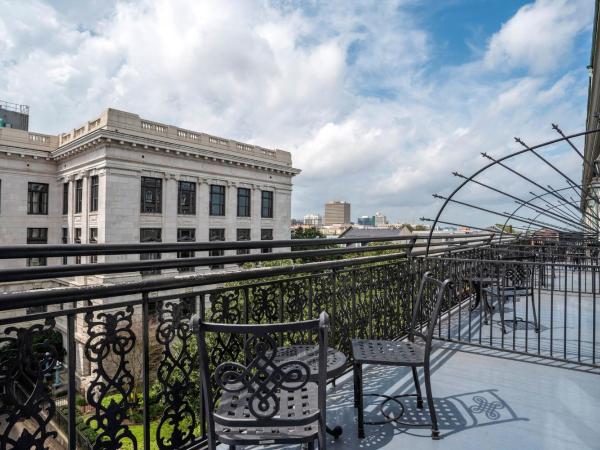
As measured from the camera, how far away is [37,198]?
30.5 m

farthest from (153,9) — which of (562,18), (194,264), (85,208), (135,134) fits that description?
(85,208)

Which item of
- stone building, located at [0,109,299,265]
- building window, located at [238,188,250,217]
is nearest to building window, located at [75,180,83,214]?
stone building, located at [0,109,299,265]

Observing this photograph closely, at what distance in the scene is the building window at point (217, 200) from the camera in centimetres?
3297

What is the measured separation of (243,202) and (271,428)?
34.7 meters

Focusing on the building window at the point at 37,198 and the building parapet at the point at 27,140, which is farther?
the building window at the point at 37,198

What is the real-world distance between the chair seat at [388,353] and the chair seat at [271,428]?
842 mm

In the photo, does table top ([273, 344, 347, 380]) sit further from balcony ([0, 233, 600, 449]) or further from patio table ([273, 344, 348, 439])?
balcony ([0, 233, 600, 449])

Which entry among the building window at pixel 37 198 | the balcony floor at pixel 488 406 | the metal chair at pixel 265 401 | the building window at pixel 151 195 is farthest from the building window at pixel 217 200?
the metal chair at pixel 265 401

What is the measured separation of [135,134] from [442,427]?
1137 inches

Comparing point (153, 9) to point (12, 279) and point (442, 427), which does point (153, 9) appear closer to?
point (12, 279)

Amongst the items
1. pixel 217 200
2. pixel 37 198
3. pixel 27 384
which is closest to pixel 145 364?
pixel 27 384

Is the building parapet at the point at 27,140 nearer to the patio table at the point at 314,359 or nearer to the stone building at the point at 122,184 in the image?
the stone building at the point at 122,184

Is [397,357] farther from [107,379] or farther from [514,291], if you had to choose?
[514,291]

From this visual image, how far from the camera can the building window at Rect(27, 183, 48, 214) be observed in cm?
2987
